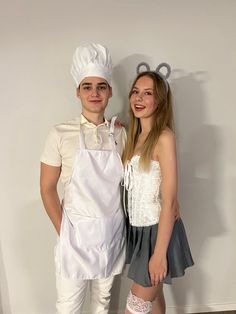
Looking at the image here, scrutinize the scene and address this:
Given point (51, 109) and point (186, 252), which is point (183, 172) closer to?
point (186, 252)

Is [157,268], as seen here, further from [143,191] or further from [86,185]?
[86,185]

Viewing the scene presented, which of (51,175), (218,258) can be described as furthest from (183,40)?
(218,258)

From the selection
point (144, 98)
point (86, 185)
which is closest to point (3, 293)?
point (86, 185)

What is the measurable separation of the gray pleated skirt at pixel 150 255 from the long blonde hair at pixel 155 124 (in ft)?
0.92

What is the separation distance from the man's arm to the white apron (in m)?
0.05

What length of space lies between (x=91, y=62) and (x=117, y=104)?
0.33 metres

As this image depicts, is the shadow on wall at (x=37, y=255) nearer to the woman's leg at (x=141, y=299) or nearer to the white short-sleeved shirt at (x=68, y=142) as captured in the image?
the white short-sleeved shirt at (x=68, y=142)

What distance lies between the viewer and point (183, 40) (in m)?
1.52

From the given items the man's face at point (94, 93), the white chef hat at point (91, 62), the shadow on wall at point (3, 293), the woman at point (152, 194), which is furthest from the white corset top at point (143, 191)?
the shadow on wall at point (3, 293)

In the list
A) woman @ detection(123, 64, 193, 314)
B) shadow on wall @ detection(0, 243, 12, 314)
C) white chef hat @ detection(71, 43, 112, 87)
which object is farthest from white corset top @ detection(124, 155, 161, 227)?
shadow on wall @ detection(0, 243, 12, 314)

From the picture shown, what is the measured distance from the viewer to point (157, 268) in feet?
4.07

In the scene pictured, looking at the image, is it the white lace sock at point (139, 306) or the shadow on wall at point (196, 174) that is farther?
the shadow on wall at point (196, 174)

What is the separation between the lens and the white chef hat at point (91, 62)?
1262 millimetres

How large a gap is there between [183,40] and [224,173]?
0.68 m
